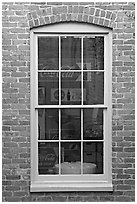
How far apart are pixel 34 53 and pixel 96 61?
0.92m

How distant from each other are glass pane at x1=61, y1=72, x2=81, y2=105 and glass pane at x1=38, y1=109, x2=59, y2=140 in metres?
0.24

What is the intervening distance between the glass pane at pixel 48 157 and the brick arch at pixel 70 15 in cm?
177

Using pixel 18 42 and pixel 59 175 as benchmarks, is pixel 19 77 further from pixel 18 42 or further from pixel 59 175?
pixel 59 175

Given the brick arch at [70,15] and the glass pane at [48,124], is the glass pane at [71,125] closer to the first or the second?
the glass pane at [48,124]

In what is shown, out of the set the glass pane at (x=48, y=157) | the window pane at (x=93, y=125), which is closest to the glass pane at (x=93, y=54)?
the window pane at (x=93, y=125)

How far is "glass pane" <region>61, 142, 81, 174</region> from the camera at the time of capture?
8211mm

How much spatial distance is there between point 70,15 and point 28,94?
4.29 ft

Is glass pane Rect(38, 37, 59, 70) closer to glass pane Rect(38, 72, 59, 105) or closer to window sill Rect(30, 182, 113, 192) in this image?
glass pane Rect(38, 72, 59, 105)

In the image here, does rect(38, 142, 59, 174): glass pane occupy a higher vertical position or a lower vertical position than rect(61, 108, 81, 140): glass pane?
lower

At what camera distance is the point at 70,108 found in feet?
26.8

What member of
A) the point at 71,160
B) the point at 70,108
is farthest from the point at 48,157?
the point at 70,108

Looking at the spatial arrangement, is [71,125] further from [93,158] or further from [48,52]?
[48,52]

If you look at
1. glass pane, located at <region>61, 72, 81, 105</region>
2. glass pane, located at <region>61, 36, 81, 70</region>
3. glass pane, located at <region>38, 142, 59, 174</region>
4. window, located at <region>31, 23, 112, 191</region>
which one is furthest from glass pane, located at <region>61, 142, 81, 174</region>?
glass pane, located at <region>61, 36, 81, 70</region>

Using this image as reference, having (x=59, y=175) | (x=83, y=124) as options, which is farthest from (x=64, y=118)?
(x=59, y=175)
